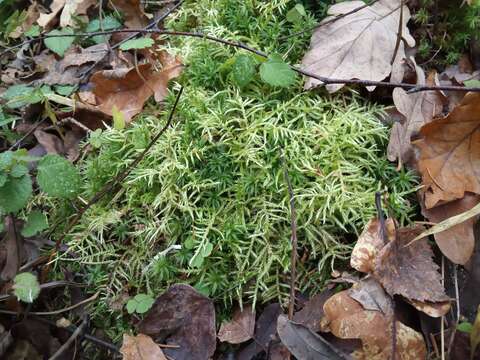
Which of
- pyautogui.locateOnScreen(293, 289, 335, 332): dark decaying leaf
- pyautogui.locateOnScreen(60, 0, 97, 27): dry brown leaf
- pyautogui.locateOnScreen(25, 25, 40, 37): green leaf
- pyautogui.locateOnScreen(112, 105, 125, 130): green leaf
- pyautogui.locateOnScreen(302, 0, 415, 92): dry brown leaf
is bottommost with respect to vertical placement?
pyautogui.locateOnScreen(293, 289, 335, 332): dark decaying leaf

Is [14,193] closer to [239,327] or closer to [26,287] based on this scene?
[26,287]

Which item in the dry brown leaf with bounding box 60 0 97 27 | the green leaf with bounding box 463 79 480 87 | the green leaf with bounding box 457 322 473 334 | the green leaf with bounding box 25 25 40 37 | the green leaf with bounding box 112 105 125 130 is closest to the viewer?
the green leaf with bounding box 457 322 473 334

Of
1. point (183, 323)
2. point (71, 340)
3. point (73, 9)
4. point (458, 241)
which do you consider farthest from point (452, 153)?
point (73, 9)

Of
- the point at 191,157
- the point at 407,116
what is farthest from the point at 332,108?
the point at 191,157

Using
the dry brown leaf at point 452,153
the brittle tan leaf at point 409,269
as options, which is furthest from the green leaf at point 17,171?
the dry brown leaf at point 452,153

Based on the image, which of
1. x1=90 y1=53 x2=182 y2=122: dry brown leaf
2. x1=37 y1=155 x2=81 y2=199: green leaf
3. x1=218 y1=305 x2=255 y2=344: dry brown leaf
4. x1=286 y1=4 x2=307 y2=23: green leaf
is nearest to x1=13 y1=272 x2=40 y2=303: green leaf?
x1=37 y1=155 x2=81 y2=199: green leaf

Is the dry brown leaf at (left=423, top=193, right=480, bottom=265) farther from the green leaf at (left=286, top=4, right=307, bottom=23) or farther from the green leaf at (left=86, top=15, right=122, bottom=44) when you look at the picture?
the green leaf at (left=86, top=15, right=122, bottom=44)
